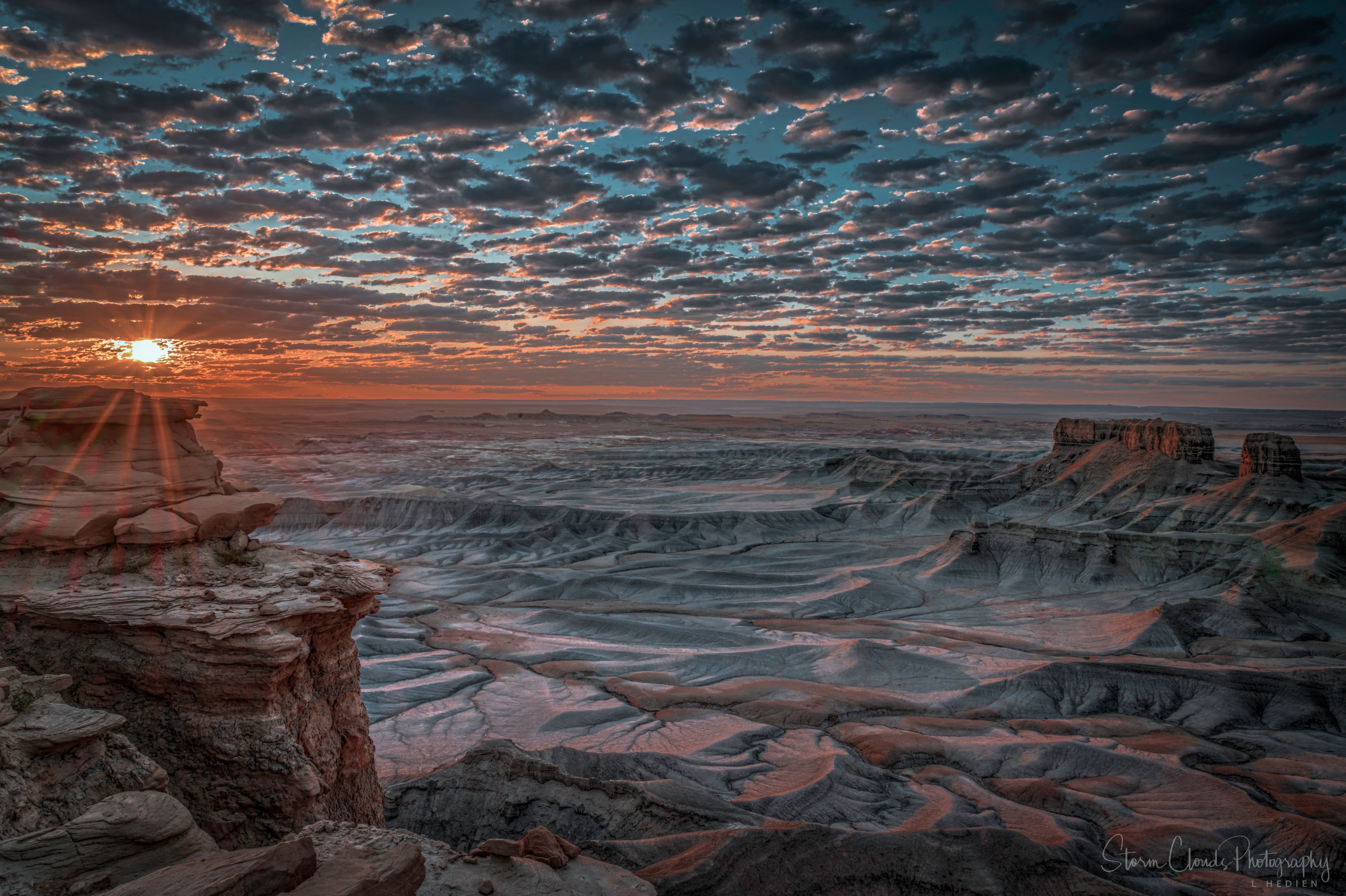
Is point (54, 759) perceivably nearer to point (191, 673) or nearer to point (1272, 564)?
point (191, 673)

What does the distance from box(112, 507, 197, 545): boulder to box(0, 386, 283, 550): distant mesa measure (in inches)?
0.5

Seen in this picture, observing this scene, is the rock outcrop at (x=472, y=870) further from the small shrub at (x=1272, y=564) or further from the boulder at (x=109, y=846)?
the small shrub at (x=1272, y=564)

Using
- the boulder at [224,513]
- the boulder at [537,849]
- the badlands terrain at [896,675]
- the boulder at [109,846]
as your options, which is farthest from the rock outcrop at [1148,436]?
the boulder at [109,846]

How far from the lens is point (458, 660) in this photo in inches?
1125

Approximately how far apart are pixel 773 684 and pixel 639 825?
15.0 m

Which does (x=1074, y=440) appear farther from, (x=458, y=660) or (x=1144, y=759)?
(x=458, y=660)

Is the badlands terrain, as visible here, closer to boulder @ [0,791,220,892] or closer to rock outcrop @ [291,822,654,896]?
rock outcrop @ [291,822,654,896]

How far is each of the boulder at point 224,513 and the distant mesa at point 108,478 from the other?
14 mm

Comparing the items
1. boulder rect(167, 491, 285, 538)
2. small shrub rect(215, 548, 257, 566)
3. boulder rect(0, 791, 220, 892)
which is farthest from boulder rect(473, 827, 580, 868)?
boulder rect(167, 491, 285, 538)

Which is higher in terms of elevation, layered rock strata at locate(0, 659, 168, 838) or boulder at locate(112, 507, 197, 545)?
boulder at locate(112, 507, 197, 545)

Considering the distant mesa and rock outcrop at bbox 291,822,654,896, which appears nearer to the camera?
rock outcrop at bbox 291,822,654,896

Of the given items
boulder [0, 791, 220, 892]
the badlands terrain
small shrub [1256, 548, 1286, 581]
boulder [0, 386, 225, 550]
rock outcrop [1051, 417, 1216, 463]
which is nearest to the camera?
boulder [0, 791, 220, 892]

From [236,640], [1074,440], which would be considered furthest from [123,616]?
[1074,440]

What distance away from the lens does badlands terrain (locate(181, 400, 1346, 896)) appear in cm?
1203
